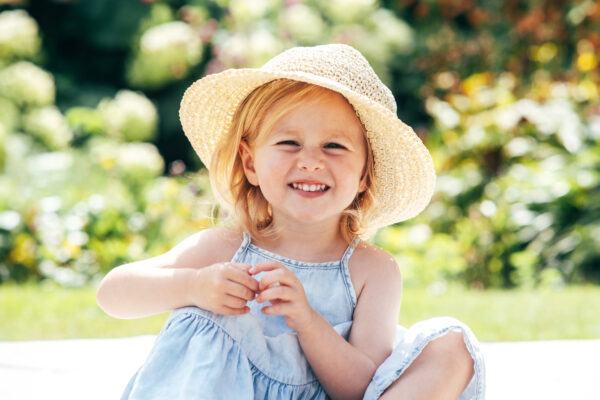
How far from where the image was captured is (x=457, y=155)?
6121mm

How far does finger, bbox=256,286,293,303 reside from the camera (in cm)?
182

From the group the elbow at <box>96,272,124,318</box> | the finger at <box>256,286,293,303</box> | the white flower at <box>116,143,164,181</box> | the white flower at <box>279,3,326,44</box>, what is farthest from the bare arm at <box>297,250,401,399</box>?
the white flower at <box>279,3,326,44</box>

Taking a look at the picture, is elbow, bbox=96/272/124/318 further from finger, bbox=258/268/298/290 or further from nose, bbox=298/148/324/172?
nose, bbox=298/148/324/172

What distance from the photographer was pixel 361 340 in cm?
204

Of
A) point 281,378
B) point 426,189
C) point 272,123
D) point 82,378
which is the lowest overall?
point 82,378

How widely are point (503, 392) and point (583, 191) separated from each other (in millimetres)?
3041

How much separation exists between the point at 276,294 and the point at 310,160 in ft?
1.25

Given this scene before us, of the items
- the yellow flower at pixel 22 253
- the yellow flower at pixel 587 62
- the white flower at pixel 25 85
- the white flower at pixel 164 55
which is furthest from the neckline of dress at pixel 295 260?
the yellow flower at pixel 587 62

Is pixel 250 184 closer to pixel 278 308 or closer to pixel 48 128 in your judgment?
pixel 278 308

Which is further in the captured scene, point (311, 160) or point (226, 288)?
point (311, 160)

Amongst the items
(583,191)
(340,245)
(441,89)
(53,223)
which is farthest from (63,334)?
(441,89)

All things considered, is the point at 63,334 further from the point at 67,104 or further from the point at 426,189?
the point at 67,104

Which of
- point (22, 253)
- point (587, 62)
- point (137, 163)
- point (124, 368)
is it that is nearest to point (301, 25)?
point (137, 163)

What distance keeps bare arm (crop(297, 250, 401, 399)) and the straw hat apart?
0.21m
